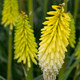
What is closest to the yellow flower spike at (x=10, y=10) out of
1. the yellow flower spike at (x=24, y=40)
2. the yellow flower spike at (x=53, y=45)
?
the yellow flower spike at (x=24, y=40)

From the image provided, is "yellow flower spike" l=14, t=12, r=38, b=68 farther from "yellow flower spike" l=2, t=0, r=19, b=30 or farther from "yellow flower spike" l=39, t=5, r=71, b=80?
"yellow flower spike" l=2, t=0, r=19, b=30

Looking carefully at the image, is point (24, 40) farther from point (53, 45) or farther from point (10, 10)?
point (10, 10)

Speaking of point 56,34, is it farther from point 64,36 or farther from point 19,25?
point 19,25

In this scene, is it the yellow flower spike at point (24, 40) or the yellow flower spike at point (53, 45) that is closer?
the yellow flower spike at point (53, 45)

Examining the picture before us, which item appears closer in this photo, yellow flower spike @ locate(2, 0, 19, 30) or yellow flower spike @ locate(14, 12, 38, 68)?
yellow flower spike @ locate(14, 12, 38, 68)

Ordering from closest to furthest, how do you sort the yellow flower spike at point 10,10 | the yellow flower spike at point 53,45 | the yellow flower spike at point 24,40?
the yellow flower spike at point 53,45, the yellow flower spike at point 24,40, the yellow flower spike at point 10,10

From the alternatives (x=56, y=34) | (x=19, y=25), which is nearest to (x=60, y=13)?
(x=56, y=34)

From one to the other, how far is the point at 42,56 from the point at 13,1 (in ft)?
3.25

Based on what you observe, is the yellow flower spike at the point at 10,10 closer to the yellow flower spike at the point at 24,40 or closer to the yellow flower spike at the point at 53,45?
the yellow flower spike at the point at 24,40

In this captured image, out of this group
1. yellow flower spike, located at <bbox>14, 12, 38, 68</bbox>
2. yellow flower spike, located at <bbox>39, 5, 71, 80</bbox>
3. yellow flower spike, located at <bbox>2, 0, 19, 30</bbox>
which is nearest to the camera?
yellow flower spike, located at <bbox>39, 5, 71, 80</bbox>

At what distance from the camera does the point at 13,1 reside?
6.55 feet

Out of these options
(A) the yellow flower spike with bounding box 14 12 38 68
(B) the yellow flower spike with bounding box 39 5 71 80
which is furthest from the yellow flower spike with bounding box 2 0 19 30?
(B) the yellow flower spike with bounding box 39 5 71 80

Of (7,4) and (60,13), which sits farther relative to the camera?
(7,4)

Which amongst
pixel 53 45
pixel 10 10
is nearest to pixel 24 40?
pixel 53 45
